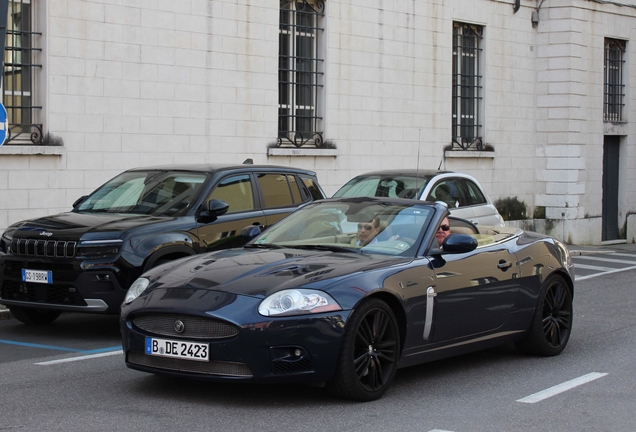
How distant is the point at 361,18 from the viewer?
20062mm

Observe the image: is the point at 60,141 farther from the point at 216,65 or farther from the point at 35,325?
the point at 35,325

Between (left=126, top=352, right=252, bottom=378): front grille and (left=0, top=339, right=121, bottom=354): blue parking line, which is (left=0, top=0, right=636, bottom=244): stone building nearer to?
(left=0, top=339, right=121, bottom=354): blue parking line

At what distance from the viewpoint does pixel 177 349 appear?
648cm

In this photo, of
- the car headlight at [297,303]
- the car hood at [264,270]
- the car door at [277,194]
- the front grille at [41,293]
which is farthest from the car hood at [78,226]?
the car headlight at [297,303]

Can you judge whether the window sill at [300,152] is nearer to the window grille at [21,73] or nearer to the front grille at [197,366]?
the window grille at [21,73]

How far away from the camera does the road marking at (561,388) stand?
693 centimetres

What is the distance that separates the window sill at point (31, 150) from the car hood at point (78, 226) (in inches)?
181

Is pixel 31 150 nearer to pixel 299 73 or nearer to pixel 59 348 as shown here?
pixel 299 73

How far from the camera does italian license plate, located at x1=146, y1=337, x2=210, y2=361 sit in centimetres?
638

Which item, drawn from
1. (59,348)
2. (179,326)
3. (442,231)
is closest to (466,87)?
(442,231)

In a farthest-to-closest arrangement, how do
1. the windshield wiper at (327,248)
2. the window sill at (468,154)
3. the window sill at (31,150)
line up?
the window sill at (468,154), the window sill at (31,150), the windshield wiper at (327,248)

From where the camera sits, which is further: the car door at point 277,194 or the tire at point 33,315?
the car door at point 277,194

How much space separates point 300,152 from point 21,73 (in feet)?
18.3

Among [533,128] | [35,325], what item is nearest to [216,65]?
[35,325]
